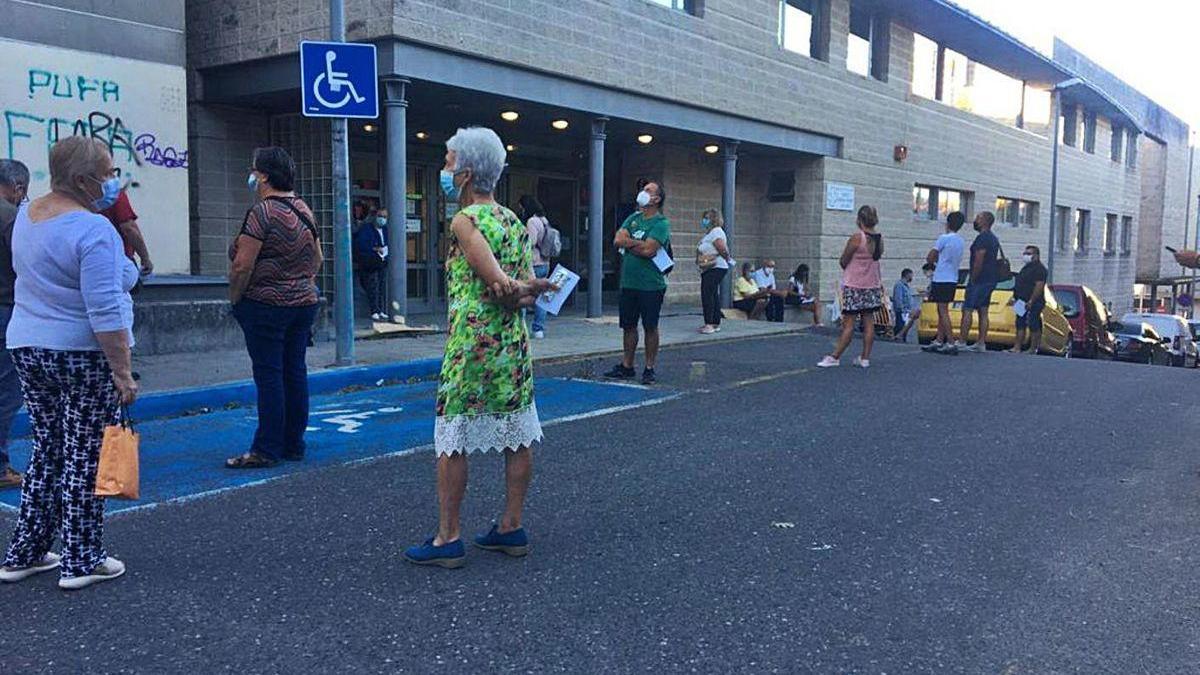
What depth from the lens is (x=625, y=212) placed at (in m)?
18.4

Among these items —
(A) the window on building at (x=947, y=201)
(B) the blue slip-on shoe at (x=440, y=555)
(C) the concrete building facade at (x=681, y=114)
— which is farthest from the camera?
(A) the window on building at (x=947, y=201)

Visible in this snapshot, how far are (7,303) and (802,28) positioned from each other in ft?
56.7

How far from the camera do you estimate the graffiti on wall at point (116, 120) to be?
962cm

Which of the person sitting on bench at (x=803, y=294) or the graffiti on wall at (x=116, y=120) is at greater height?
the graffiti on wall at (x=116, y=120)

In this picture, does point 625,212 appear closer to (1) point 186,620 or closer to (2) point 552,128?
(2) point 552,128

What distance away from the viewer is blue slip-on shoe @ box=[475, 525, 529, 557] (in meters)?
3.96

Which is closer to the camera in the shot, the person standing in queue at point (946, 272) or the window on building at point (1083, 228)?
the person standing in queue at point (946, 272)

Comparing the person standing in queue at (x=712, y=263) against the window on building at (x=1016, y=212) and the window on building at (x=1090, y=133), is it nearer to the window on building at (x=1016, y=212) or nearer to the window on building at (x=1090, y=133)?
the window on building at (x=1016, y=212)

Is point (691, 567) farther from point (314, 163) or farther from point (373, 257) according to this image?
point (314, 163)

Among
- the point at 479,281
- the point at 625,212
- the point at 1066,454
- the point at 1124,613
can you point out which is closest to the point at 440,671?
the point at 479,281

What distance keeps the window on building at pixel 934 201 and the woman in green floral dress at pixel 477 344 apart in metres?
21.4

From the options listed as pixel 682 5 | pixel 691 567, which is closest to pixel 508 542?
pixel 691 567

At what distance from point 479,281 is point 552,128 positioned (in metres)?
12.4

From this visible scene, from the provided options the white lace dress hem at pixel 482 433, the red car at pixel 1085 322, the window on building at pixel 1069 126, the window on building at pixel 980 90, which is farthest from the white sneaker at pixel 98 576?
the window on building at pixel 1069 126
